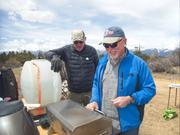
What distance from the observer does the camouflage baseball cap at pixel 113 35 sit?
1811 millimetres

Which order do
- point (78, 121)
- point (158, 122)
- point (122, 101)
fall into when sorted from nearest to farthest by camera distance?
point (78, 121) → point (122, 101) → point (158, 122)

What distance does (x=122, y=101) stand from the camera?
1.78 m

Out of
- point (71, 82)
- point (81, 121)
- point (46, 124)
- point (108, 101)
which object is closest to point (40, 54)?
point (71, 82)

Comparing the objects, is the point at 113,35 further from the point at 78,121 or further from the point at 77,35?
the point at 77,35

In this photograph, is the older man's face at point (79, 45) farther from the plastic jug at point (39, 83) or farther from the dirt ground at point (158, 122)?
the dirt ground at point (158, 122)

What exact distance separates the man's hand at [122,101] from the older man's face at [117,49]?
30 cm

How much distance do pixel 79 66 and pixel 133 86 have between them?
126 cm

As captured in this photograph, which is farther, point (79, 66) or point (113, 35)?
point (79, 66)

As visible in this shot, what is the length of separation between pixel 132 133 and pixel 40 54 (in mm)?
1641

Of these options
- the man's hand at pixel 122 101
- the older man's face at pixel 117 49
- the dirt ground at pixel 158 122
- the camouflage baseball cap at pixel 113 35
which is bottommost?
the dirt ground at pixel 158 122

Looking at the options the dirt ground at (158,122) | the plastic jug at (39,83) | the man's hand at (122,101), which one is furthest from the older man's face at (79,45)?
the dirt ground at (158,122)

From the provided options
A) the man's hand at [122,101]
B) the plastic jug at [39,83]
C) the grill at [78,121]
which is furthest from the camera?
the plastic jug at [39,83]

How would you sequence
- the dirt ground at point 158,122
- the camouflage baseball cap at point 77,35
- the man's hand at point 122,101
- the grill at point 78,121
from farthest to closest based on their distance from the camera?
the dirt ground at point 158,122 → the camouflage baseball cap at point 77,35 → the man's hand at point 122,101 → the grill at point 78,121

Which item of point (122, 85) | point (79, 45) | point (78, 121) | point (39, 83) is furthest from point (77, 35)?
point (78, 121)
